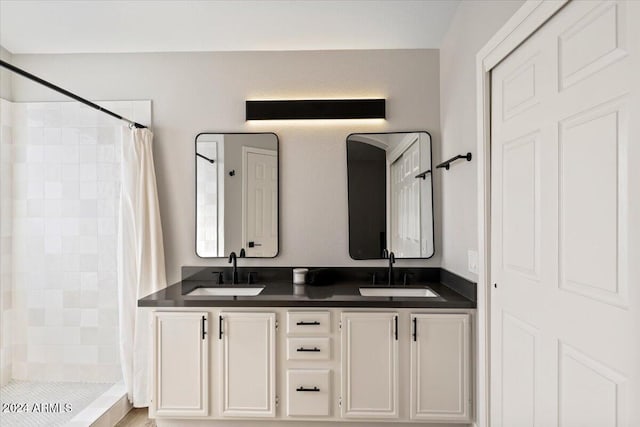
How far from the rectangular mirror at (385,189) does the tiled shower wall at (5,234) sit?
2.48 meters

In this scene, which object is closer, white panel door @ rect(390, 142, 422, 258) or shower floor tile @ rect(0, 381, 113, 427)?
shower floor tile @ rect(0, 381, 113, 427)

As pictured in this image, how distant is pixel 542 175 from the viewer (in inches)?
57.6

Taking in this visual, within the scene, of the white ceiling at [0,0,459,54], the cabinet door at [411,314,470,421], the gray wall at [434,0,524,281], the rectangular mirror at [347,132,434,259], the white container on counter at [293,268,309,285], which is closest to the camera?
the gray wall at [434,0,524,281]

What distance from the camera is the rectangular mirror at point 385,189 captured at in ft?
9.10

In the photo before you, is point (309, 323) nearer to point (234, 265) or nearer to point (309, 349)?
point (309, 349)

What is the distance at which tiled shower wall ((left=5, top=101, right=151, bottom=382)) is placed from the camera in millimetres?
2822

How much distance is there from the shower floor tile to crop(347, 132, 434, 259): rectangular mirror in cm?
207

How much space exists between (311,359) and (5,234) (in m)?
2.43

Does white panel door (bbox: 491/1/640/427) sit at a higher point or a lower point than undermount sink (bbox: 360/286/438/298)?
higher

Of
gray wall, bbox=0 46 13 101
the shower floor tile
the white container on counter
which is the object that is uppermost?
gray wall, bbox=0 46 13 101

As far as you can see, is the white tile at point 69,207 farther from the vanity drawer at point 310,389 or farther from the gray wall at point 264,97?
the vanity drawer at point 310,389

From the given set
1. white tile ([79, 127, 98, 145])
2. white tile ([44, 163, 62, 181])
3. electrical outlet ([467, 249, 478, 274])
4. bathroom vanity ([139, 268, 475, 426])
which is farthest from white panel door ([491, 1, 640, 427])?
white tile ([44, 163, 62, 181])

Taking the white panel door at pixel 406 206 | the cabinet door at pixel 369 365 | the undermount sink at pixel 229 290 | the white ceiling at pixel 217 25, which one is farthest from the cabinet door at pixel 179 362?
the white ceiling at pixel 217 25

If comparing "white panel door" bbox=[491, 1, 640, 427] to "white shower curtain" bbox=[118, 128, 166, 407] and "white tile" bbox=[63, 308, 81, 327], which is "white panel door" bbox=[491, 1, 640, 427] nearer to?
"white shower curtain" bbox=[118, 128, 166, 407]
